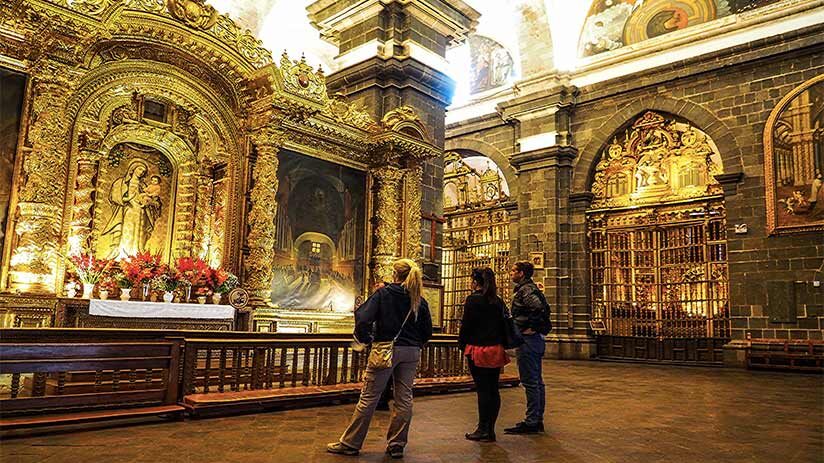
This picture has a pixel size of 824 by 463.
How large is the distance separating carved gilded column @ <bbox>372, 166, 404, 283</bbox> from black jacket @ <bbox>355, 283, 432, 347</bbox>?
6852mm

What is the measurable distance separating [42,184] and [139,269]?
1.64 metres

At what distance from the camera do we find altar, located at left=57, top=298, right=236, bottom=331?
7676 mm

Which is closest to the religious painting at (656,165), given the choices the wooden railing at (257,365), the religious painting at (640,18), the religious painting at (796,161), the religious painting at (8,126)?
the religious painting at (796,161)

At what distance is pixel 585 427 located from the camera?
566 centimetres

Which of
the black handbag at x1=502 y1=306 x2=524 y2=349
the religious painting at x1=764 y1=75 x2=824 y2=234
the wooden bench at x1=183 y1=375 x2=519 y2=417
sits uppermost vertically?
the religious painting at x1=764 y1=75 x2=824 y2=234

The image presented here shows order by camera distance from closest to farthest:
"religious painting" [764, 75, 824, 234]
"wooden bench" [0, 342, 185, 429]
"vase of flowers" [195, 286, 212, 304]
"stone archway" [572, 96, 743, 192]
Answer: "wooden bench" [0, 342, 185, 429] → "vase of flowers" [195, 286, 212, 304] → "religious painting" [764, 75, 824, 234] → "stone archway" [572, 96, 743, 192]

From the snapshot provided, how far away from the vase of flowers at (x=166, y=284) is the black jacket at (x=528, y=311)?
212 inches

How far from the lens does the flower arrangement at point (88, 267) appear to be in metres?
8.28

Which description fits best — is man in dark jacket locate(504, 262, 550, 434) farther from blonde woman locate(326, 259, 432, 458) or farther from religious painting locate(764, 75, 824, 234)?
religious painting locate(764, 75, 824, 234)

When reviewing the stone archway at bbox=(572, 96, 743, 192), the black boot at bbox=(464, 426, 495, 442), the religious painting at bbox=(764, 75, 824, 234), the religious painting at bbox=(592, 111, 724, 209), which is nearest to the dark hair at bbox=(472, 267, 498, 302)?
the black boot at bbox=(464, 426, 495, 442)

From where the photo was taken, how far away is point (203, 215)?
1012 centimetres

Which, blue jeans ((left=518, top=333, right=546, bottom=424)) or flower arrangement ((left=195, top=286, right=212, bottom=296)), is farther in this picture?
flower arrangement ((left=195, top=286, right=212, bottom=296))

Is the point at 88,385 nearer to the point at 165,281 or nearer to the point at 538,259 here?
the point at 165,281

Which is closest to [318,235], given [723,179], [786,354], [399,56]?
[399,56]
